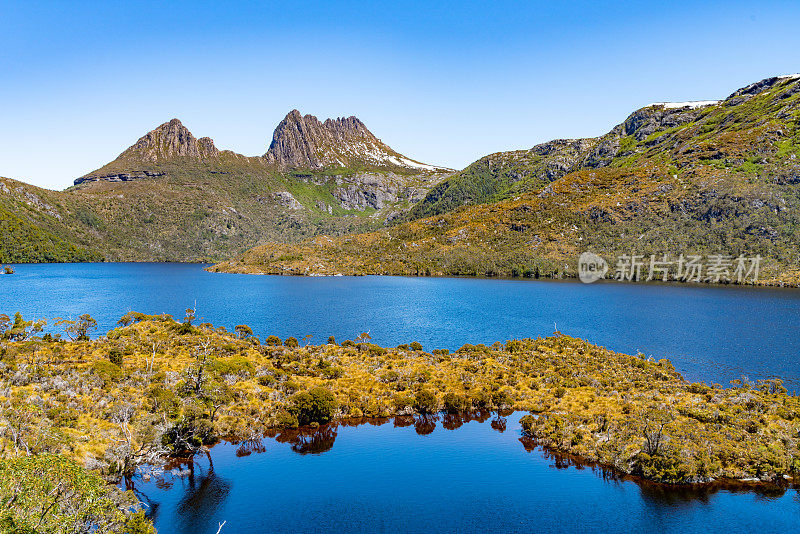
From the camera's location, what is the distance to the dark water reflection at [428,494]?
34.4 metres

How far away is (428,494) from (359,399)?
23023 mm

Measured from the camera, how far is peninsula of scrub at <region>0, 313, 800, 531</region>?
1657 inches

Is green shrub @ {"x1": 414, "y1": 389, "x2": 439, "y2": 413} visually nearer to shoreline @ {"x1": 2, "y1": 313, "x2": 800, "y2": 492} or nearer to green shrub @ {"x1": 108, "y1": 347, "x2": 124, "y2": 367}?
shoreline @ {"x1": 2, "y1": 313, "x2": 800, "y2": 492}

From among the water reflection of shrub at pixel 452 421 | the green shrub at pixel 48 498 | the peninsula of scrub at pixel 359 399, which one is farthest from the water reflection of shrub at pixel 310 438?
the green shrub at pixel 48 498

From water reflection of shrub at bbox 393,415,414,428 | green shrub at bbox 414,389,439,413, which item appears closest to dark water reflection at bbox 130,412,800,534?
water reflection of shrub at bbox 393,415,414,428

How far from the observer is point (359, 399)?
2365 inches

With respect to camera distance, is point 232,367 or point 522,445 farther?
point 232,367

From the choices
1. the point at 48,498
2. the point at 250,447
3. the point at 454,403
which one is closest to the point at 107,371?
the point at 250,447

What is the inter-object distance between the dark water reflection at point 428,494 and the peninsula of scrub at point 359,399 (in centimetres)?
291

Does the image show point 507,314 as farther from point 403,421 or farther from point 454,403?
point 403,421

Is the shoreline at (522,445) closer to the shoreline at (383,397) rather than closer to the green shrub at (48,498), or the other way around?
the shoreline at (383,397)

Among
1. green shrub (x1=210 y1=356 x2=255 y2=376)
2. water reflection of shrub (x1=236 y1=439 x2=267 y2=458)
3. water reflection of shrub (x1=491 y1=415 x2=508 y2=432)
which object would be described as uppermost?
green shrub (x1=210 y1=356 x2=255 y2=376)

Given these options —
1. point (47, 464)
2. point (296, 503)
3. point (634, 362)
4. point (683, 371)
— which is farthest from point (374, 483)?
point (683, 371)

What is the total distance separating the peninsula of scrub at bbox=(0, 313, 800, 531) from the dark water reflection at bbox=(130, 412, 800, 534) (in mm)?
2906
